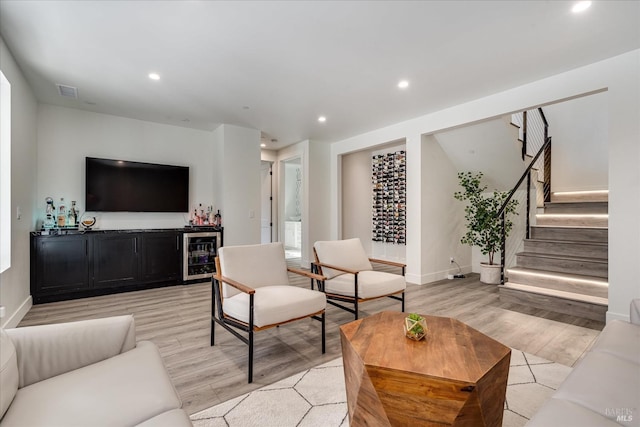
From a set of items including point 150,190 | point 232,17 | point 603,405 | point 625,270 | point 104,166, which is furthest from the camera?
point 150,190

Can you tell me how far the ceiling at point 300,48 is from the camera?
7.64 ft

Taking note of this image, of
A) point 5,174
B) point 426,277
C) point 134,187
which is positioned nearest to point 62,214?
point 134,187

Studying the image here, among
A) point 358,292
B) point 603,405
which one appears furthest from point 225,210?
point 603,405

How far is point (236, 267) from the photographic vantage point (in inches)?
103

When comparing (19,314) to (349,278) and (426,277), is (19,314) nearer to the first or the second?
(349,278)

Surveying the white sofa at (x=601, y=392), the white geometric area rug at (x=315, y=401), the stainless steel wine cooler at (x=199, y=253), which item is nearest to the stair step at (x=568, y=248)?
the white geometric area rug at (x=315, y=401)

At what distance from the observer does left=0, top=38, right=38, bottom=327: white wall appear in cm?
290

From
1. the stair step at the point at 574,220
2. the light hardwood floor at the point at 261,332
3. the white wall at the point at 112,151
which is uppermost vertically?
the white wall at the point at 112,151

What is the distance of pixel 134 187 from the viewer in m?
4.84

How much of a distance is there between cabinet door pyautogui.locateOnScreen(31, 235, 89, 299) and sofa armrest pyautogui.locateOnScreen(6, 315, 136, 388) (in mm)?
3241

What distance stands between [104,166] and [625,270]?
643 cm

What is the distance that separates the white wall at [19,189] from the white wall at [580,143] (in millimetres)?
7287

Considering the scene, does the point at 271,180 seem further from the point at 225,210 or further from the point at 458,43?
the point at 458,43

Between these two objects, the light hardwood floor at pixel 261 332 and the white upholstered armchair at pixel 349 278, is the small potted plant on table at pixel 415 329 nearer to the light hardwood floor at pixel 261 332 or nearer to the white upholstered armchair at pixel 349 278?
the light hardwood floor at pixel 261 332
